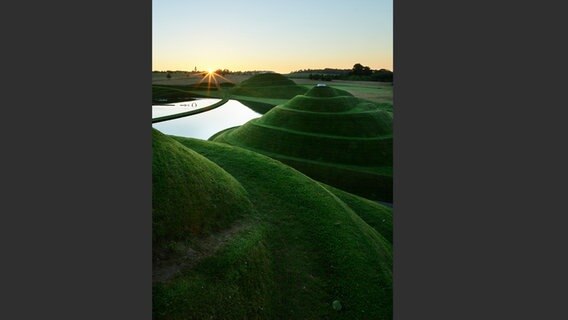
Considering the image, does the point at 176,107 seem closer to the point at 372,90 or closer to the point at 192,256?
the point at 192,256

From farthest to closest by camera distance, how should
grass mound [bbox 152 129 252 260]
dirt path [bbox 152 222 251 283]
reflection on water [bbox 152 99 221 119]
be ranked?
reflection on water [bbox 152 99 221 119], grass mound [bbox 152 129 252 260], dirt path [bbox 152 222 251 283]

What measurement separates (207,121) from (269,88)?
42.4m

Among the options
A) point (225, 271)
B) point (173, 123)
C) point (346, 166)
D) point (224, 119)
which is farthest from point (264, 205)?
point (224, 119)

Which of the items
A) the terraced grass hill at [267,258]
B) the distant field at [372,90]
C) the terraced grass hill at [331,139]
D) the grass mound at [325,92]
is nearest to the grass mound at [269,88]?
the grass mound at [325,92]

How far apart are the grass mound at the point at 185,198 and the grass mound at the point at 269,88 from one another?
70224mm

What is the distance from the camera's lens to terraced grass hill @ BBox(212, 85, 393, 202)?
4628cm

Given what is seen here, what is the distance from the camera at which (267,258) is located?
720 inches

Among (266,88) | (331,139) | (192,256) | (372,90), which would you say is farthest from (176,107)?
A: (266,88)

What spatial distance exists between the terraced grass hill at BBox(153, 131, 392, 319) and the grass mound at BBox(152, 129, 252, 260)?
7 centimetres

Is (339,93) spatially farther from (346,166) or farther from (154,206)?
(154,206)

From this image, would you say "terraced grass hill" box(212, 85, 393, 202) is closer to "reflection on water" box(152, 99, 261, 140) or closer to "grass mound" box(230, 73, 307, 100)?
"reflection on water" box(152, 99, 261, 140)

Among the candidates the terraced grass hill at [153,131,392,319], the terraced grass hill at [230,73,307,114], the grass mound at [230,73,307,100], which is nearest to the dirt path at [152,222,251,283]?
the terraced grass hill at [153,131,392,319]

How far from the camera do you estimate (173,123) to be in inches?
1612

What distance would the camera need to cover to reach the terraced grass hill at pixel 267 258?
14820mm
